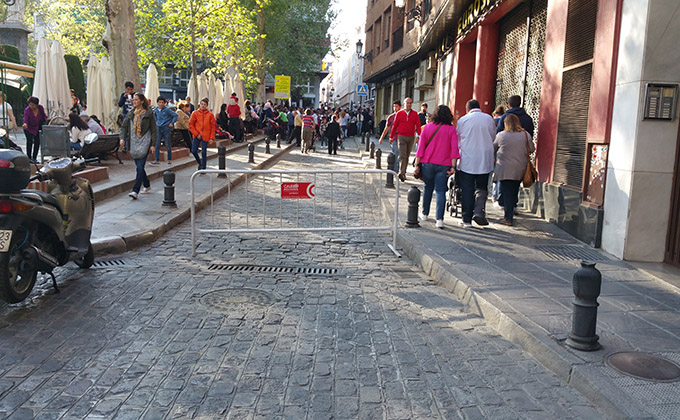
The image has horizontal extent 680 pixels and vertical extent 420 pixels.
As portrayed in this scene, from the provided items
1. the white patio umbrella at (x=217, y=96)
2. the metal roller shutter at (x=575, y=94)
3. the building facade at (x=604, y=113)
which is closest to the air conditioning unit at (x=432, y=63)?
the white patio umbrella at (x=217, y=96)

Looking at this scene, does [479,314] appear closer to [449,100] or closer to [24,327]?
[24,327]

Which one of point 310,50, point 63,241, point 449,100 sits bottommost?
point 63,241

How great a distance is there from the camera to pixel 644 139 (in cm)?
652

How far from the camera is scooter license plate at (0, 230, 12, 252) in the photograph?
4.62 metres

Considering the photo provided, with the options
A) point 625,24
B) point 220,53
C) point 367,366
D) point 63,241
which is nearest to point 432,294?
point 367,366

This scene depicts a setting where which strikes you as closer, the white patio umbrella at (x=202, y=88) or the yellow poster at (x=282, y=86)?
the white patio umbrella at (x=202, y=88)

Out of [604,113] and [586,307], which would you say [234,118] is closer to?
[604,113]

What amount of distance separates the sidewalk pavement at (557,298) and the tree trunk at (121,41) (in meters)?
11.4

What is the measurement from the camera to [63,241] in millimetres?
5480

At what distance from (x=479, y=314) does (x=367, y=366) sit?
5.23ft

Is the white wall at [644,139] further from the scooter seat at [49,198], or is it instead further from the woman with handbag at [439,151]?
the scooter seat at [49,198]

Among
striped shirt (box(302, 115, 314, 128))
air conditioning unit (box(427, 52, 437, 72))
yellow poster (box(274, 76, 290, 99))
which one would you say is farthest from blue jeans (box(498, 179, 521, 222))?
yellow poster (box(274, 76, 290, 99))

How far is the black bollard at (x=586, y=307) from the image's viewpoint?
3996mm

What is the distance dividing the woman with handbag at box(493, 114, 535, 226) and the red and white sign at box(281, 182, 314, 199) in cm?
317
